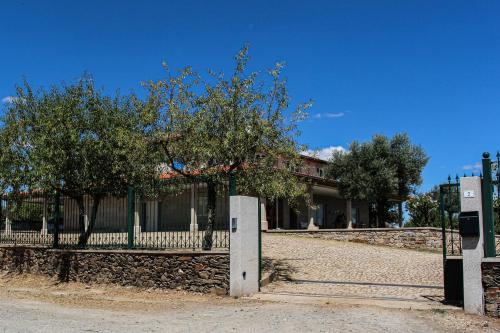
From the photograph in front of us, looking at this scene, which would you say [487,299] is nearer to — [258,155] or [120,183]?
[258,155]

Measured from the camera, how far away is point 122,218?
13836mm

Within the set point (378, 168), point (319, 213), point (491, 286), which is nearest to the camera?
point (491, 286)

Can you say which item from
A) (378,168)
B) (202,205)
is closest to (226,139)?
(202,205)

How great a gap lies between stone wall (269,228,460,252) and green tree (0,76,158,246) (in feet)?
38.4

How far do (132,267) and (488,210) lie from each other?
26.5 ft

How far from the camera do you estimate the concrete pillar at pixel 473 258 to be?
28.5 ft

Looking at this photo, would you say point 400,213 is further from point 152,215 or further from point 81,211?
point 152,215

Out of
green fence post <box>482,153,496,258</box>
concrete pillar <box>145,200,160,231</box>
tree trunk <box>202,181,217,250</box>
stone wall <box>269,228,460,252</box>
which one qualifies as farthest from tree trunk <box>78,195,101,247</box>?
stone wall <box>269,228,460,252</box>

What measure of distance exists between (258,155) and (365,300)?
4.61 metres

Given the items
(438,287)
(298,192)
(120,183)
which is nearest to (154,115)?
(120,183)

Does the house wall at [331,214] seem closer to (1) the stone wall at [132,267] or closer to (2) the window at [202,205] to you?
(1) the stone wall at [132,267]

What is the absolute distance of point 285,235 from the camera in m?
24.2

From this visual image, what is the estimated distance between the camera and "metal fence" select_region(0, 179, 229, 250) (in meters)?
12.3

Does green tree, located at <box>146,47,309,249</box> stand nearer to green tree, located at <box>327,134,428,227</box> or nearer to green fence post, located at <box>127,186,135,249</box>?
green fence post, located at <box>127,186,135,249</box>
